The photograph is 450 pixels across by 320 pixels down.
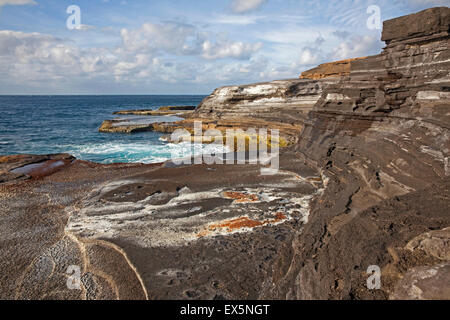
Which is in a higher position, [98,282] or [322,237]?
[322,237]

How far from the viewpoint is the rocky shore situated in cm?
453

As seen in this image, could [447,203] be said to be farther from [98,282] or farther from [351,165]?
[98,282]

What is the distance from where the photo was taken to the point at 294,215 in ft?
22.7

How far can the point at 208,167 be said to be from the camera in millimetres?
11797

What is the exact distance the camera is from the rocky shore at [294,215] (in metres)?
4.53

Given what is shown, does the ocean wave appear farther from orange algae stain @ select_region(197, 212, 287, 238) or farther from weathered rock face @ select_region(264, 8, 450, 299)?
orange algae stain @ select_region(197, 212, 287, 238)

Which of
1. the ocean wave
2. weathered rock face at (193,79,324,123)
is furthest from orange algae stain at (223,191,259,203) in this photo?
weathered rock face at (193,79,324,123)

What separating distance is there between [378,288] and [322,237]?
1.59m

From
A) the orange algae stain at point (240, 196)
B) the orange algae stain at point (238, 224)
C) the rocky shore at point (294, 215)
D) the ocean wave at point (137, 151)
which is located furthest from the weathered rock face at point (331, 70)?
the orange algae stain at point (238, 224)

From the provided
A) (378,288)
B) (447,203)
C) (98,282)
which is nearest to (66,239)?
(98,282)

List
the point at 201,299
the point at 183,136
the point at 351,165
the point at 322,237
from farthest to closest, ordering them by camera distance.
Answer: the point at 183,136
the point at 351,165
the point at 322,237
the point at 201,299

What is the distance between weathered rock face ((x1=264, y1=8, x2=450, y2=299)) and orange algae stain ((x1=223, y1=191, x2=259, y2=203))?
1906 millimetres

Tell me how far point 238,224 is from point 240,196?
180 centimetres
